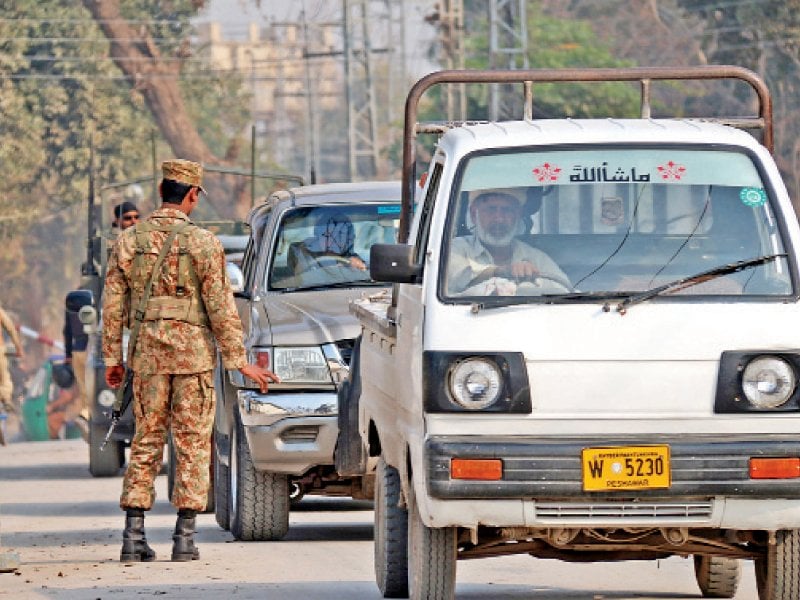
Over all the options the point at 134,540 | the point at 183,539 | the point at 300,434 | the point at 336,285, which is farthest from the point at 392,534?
the point at 336,285

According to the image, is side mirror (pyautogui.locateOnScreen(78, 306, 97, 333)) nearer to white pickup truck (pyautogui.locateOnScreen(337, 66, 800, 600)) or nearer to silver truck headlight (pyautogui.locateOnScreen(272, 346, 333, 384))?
silver truck headlight (pyautogui.locateOnScreen(272, 346, 333, 384))

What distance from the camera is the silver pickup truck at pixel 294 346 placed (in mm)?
12477

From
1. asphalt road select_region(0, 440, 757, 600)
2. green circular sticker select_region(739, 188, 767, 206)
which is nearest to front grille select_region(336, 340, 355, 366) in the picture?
asphalt road select_region(0, 440, 757, 600)

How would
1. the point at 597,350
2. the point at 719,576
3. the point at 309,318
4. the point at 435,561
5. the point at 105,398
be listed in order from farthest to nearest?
the point at 105,398
the point at 309,318
the point at 719,576
the point at 435,561
the point at 597,350

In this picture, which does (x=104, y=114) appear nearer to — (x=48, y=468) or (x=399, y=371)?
(x=48, y=468)

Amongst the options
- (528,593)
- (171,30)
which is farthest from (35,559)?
(171,30)

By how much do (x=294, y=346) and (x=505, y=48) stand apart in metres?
41.0

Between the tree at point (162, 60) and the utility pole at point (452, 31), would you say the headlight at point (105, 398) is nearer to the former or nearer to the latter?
the utility pole at point (452, 31)

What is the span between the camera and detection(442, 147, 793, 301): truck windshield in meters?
8.31

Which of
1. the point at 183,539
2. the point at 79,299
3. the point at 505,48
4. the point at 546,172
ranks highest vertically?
the point at 505,48

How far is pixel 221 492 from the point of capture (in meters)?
13.6

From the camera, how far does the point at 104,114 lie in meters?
62.1

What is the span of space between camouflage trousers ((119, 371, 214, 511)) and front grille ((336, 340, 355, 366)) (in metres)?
1.42

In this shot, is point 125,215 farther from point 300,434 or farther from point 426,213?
point 426,213
